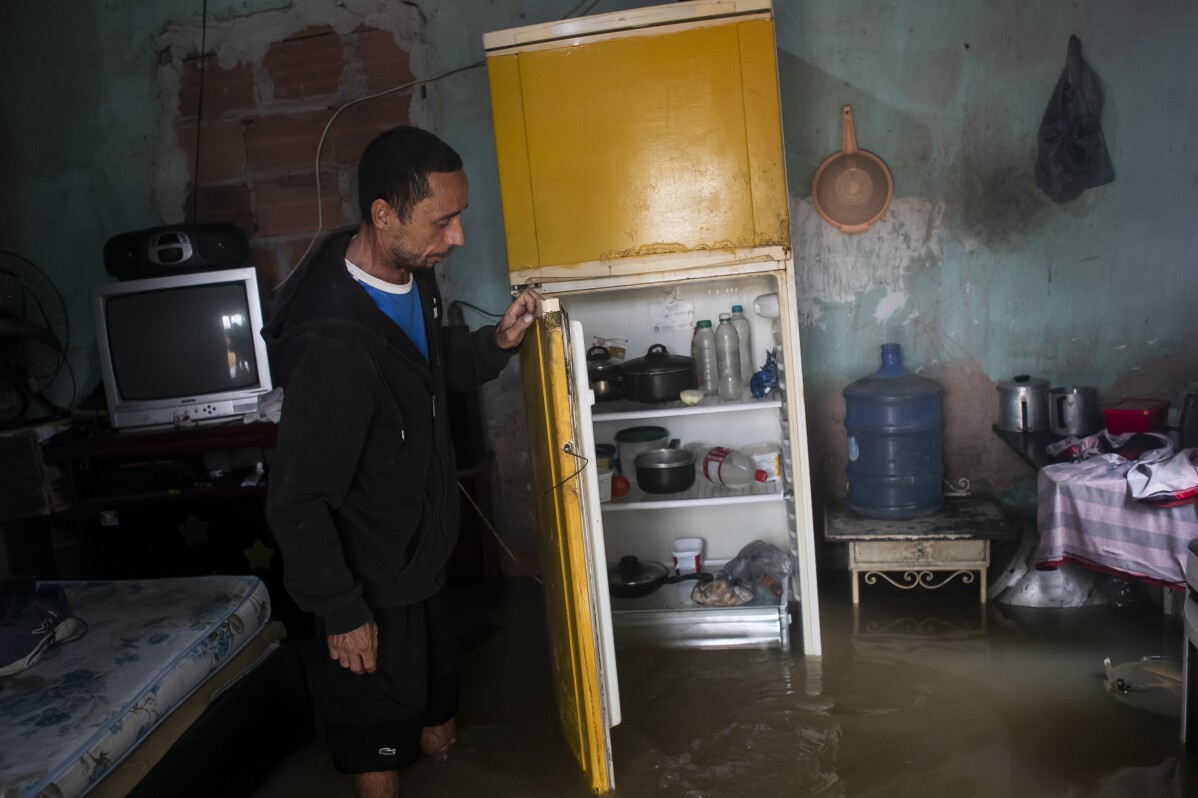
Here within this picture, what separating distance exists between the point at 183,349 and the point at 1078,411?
3.51 metres

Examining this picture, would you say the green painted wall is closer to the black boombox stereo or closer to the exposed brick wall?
the exposed brick wall

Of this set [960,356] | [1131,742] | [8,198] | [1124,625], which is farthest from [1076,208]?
[8,198]

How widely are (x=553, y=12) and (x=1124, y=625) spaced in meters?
3.17

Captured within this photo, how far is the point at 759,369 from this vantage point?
3.55m

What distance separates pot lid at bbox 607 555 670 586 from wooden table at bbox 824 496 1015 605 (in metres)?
0.66

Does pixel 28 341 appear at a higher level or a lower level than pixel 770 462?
higher

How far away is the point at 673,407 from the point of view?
10.9ft

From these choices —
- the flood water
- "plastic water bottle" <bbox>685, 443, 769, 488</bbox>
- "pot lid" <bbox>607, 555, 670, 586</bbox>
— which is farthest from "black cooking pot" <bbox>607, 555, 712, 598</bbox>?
"plastic water bottle" <bbox>685, 443, 769, 488</bbox>

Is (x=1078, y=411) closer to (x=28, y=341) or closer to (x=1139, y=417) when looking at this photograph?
(x=1139, y=417)

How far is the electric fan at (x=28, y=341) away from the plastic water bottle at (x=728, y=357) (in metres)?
2.92

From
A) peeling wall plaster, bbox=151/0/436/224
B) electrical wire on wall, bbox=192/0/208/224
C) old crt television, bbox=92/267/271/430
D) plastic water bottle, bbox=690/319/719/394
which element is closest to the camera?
plastic water bottle, bbox=690/319/719/394

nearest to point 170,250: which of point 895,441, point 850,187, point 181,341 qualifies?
point 181,341

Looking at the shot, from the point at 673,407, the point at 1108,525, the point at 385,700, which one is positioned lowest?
the point at 385,700

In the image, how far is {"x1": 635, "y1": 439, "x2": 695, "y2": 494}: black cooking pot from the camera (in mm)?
3428
